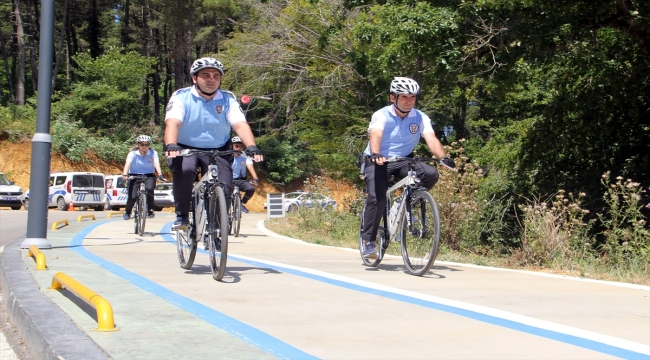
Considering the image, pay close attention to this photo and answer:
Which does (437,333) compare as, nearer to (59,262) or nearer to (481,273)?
(481,273)

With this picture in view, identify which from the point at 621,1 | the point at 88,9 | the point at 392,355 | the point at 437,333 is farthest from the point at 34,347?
the point at 88,9

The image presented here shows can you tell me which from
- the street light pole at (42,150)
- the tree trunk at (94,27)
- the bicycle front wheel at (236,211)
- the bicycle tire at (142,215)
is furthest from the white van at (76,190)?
the tree trunk at (94,27)

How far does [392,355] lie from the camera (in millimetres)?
3592

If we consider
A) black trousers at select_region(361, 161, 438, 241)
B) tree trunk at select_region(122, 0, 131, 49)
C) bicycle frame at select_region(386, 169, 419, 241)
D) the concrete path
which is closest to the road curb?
the concrete path

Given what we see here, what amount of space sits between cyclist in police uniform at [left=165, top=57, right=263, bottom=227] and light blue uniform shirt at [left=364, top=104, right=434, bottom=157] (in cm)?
148

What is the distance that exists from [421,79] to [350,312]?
20.5 meters

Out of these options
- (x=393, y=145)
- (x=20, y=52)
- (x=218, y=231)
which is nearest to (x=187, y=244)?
(x=218, y=231)

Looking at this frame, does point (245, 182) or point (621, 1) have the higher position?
point (621, 1)

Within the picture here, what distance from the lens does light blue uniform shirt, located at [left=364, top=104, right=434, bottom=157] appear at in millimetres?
7473

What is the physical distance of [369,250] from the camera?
7.62 meters

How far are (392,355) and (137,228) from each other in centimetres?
1078

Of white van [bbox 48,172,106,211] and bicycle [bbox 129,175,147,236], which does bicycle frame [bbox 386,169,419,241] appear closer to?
bicycle [bbox 129,175,147,236]

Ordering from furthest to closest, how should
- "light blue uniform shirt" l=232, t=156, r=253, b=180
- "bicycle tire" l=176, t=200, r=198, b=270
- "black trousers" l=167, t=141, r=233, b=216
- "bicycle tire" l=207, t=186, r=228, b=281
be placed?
"light blue uniform shirt" l=232, t=156, r=253, b=180 < "bicycle tire" l=176, t=200, r=198, b=270 < "black trousers" l=167, t=141, r=233, b=216 < "bicycle tire" l=207, t=186, r=228, b=281

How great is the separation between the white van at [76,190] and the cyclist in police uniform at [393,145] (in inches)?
1160
